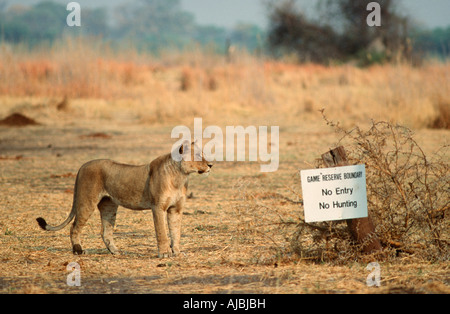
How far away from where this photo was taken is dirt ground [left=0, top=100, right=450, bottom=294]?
5539 millimetres

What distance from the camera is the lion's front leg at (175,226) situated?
6.81m

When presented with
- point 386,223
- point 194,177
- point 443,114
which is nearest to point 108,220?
point 386,223

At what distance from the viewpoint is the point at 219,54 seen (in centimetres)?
2869

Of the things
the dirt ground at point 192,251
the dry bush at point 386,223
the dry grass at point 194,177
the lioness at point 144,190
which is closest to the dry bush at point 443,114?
the dry grass at point 194,177

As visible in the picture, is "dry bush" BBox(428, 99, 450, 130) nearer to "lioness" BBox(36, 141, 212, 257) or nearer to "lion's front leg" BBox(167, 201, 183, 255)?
"lioness" BBox(36, 141, 212, 257)

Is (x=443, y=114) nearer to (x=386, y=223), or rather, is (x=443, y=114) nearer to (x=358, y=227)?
(x=386, y=223)

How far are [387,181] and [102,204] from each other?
10.1 feet

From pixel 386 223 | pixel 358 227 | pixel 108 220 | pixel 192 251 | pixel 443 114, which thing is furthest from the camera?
pixel 443 114

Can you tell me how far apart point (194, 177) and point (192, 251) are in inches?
207

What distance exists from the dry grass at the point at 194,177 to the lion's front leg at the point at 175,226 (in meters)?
0.16

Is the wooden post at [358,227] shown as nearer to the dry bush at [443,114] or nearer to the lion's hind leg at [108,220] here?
the lion's hind leg at [108,220]

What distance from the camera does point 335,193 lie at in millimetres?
5922

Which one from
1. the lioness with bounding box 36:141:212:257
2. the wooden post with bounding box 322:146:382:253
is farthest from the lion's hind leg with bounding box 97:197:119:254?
the wooden post with bounding box 322:146:382:253
